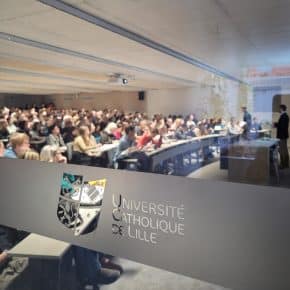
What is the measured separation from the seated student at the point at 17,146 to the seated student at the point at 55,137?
25cm

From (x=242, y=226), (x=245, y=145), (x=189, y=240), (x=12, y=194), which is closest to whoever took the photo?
(x=242, y=226)

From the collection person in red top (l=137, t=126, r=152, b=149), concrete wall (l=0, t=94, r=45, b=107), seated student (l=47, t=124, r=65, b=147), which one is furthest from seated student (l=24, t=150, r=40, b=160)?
person in red top (l=137, t=126, r=152, b=149)

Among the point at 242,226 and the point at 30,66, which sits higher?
the point at 30,66

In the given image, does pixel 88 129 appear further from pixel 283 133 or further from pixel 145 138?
pixel 283 133

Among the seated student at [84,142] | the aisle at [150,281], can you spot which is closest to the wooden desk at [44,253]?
the aisle at [150,281]

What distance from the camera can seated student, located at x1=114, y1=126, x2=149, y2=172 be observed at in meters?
2.56

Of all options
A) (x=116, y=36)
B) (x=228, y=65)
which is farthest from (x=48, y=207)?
(x=228, y=65)

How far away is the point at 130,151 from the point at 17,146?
1325 mm

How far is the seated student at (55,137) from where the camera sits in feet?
10.2

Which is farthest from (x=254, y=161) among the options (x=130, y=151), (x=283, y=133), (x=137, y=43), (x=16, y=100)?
(x=16, y=100)

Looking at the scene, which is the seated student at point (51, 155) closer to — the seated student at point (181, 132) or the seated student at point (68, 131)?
the seated student at point (68, 131)

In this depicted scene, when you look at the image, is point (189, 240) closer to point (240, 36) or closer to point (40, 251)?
point (40, 251)

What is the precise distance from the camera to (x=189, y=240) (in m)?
2.11

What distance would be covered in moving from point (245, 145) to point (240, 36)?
971 millimetres
